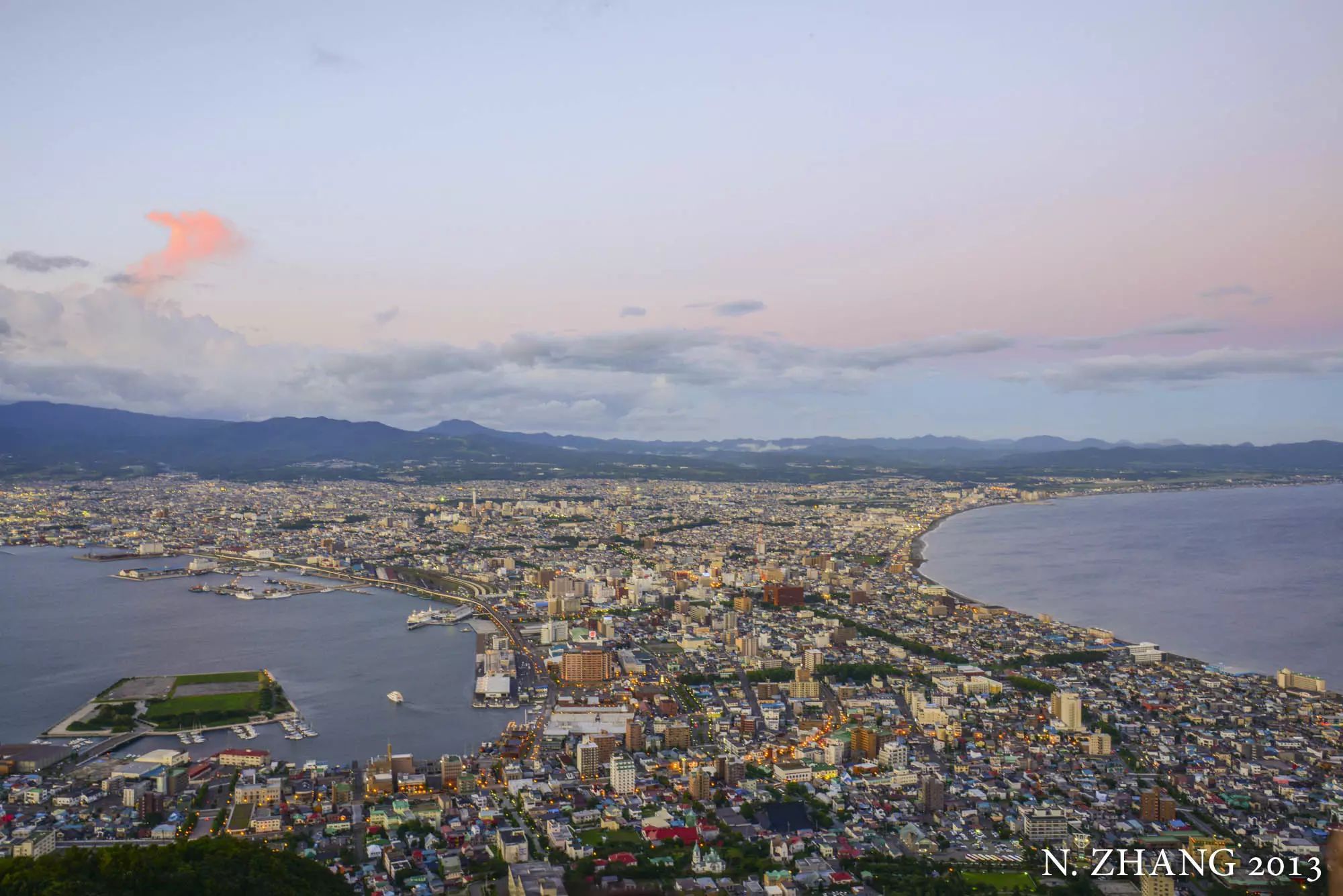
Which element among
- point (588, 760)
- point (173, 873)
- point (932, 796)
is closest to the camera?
point (173, 873)

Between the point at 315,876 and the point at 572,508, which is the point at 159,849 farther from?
the point at 572,508

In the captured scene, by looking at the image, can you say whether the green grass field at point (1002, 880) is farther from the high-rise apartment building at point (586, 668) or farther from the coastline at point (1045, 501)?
the coastline at point (1045, 501)

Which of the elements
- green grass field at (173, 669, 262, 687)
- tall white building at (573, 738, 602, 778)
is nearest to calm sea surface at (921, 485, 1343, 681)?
tall white building at (573, 738, 602, 778)

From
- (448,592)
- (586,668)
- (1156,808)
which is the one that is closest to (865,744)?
(1156,808)

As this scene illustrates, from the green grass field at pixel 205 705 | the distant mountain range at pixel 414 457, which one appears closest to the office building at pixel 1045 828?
the green grass field at pixel 205 705

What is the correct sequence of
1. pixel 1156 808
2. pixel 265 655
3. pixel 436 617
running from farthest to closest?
1. pixel 436 617
2. pixel 265 655
3. pixel 1156 808

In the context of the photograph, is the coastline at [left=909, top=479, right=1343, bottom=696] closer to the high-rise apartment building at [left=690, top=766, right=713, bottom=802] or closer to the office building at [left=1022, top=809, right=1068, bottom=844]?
the office building at [left=1022, top=809, right=1068, bottom=844]

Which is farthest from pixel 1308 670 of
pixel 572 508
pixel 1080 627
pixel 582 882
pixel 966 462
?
pixel 966 462

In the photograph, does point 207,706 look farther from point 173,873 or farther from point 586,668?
point 173,873
